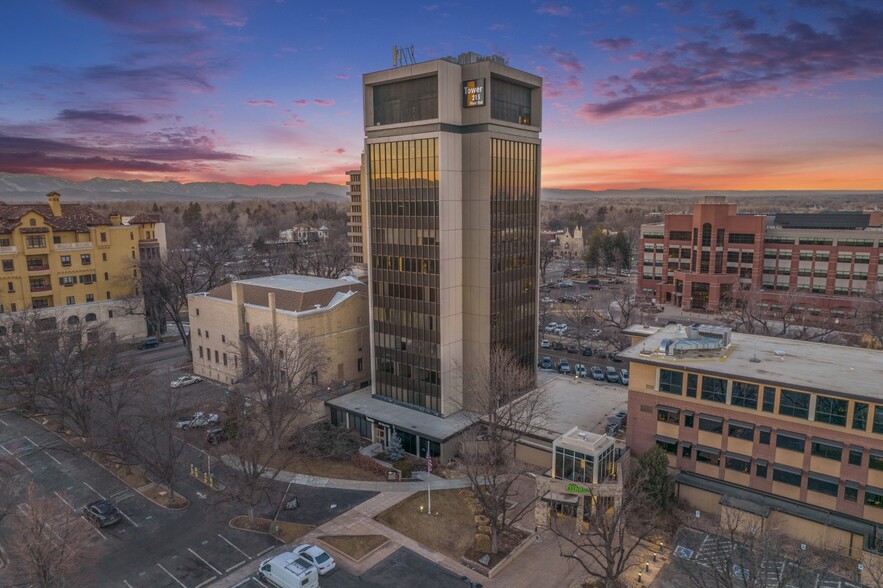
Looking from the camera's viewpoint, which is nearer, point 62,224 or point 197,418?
point 197,418

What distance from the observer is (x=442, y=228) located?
46406 mm

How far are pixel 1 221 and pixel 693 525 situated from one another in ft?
293

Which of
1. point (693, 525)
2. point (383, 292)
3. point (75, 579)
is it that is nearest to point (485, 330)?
point (383, 292)

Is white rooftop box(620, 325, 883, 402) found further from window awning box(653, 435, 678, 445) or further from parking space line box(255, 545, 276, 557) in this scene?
parking space line box(255, 545, 276, 557)

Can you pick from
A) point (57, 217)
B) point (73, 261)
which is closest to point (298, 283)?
point (73, 261)

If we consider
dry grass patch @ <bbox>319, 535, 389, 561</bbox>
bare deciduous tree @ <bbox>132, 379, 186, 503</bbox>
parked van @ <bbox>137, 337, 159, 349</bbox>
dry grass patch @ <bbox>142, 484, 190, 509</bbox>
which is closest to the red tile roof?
parked van @ <bbox>137, 337, 159, 349</bbox>

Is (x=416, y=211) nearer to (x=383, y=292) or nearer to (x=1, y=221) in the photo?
(x=383, y=292)

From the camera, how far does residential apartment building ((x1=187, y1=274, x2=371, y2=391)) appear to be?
180 feet

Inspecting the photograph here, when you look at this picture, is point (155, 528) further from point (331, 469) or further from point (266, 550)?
point (331, 469)

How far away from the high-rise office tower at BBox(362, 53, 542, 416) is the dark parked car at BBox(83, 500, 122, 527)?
2381 centimetres

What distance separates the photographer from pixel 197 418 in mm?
52531

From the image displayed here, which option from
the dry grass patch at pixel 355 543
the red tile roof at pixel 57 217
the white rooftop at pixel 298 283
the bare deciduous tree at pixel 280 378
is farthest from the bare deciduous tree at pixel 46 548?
the red tile roof at pixel 57 217

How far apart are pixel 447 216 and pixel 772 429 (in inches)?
1141

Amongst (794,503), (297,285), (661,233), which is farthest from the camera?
(661,233)
